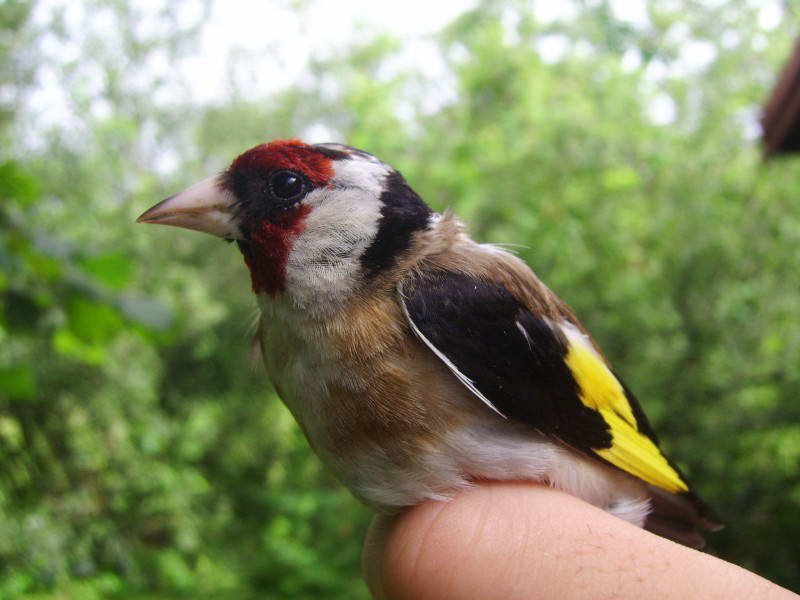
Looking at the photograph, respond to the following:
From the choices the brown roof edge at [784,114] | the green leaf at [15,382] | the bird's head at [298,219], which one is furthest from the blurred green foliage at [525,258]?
the bird's head at [298,219]

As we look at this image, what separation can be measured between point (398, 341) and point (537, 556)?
431 mm

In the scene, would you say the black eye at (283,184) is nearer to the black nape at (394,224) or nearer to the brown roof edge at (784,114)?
the black nape at (394,224)

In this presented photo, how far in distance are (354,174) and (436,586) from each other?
2.48 ft

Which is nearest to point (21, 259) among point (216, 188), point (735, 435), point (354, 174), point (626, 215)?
point (216, 188)

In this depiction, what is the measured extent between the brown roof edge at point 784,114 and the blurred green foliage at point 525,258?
18.4 inches

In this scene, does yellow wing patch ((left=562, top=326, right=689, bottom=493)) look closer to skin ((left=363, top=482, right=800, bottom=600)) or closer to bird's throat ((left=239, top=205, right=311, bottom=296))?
skin ((left=363, top=482, right=800, bottom=600))

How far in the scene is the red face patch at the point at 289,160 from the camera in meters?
1.17

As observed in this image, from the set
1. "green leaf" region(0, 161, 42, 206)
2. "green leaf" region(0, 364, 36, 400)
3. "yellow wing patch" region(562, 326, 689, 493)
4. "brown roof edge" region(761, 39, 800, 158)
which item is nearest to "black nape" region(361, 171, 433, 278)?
"yellow wing patch" region(562, 326, 689, 493)

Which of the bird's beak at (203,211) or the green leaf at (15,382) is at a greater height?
the bird's beak at (203,211)

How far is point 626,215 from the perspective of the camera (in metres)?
4.70

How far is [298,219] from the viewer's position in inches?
45.8

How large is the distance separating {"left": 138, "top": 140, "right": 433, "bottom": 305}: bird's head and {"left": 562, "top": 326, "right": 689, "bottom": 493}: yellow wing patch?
1.39 ft

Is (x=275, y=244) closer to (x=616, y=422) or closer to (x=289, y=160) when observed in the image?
(x=289, y=160)

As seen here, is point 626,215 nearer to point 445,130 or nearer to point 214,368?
point 445,130
